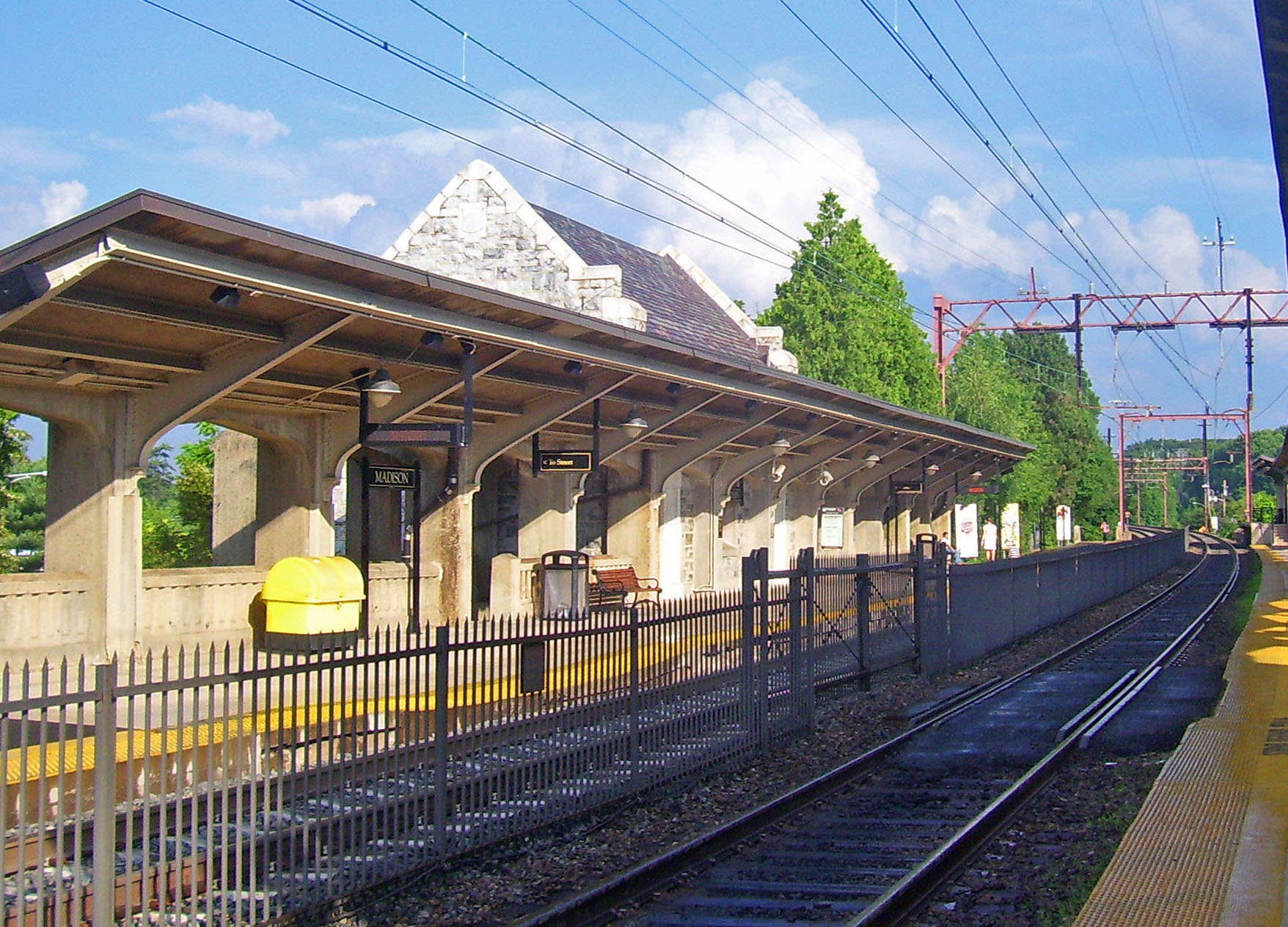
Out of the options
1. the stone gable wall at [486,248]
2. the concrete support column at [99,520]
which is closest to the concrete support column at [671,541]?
the stone gable wall at [486,248]

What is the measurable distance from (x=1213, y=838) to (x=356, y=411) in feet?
39.6

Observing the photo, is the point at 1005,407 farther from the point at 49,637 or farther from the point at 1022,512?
the point at 49,637

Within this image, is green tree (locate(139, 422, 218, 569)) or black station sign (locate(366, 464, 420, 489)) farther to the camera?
green tree (locate(139, 422, 218, 569))

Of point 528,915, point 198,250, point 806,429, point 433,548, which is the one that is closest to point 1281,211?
point 528,915

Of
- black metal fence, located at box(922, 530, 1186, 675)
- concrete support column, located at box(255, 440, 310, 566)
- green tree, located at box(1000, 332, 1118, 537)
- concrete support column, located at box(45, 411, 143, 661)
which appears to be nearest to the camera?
concrete support column, located at box(45, 411, 143, 661)

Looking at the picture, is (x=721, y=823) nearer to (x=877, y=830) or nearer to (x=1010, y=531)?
(x=877, y=830)

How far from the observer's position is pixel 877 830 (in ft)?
33.0

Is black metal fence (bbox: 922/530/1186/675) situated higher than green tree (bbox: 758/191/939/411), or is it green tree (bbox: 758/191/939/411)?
green tree (bbox: 758/191/939/411)

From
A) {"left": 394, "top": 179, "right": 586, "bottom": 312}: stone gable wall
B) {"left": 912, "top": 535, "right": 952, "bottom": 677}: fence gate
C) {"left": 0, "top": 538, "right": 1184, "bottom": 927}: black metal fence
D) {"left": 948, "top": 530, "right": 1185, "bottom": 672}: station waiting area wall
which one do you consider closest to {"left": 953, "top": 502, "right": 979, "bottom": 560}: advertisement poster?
{"left": 948, "top": 530, "right": 1185, "bottom": 672}: station waiting area wall

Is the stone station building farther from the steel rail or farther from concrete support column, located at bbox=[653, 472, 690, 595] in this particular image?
the steel rail

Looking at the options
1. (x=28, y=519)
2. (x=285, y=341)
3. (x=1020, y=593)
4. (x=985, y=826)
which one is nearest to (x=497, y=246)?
(x=1020, y=593)

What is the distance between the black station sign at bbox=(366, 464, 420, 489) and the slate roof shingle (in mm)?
12349

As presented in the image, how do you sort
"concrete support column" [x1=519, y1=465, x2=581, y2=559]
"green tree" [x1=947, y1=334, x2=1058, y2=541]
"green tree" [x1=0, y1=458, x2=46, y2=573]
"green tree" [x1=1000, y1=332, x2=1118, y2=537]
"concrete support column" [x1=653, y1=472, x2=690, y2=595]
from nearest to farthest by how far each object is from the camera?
"concrete support column" [x1=519, y1=465, x2=581, y2=559], "concrete support column" [x1=653, y1=472, x2=690, y2=595], "green tree" [x1=947, y1=334, x2=1058, y2=541], "green tree" [x1=0, y1=458, x2=46, y2=573], "green tree" [x1=1000, y1=332, x2=1118, y2=537]

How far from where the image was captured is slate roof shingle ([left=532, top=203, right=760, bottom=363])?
109 feet
